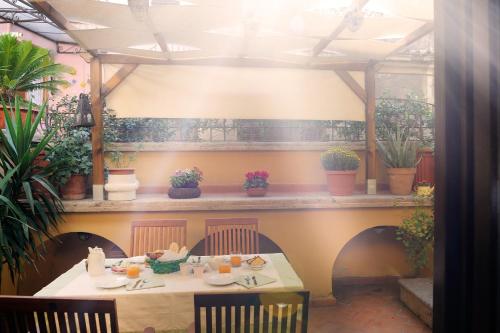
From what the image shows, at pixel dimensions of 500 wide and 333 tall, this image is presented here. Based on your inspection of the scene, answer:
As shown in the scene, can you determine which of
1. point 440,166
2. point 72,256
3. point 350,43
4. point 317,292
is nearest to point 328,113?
point 350,43

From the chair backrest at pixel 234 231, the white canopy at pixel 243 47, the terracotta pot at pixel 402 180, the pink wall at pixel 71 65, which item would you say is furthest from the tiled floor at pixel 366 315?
the pink wall at pixel 71 65

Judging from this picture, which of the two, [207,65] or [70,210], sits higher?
[207,65]

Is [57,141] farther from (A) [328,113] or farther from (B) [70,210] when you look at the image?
(A) [328,113]

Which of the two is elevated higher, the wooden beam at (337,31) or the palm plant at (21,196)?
the wooden beam at (337,31)

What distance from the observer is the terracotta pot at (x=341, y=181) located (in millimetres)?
4672

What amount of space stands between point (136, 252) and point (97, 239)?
6.35ft

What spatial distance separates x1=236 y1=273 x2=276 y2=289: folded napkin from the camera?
2496mm

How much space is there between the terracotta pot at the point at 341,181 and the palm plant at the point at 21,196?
3105 mm

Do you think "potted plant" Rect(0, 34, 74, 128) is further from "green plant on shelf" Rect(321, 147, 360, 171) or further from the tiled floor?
the tiled floor

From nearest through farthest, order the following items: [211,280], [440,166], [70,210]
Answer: [440,166], [211,280], [70,210]

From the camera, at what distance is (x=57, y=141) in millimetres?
4441

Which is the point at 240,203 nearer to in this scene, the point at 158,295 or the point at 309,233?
the point at 309,233

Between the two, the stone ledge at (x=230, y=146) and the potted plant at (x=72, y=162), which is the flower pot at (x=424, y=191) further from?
the potted plant at (x=72, y=162)

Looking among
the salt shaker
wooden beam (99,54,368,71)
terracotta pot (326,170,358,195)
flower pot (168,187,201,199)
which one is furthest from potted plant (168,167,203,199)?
the salt shaker
